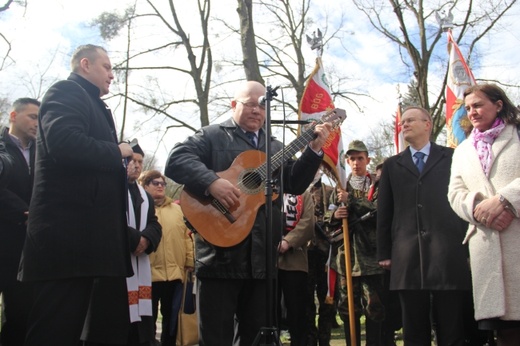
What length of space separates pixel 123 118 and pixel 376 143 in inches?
480

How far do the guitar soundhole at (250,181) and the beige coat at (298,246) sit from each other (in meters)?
2.10

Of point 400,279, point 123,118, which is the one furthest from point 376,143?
point 400,279

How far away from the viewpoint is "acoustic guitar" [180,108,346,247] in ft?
11.8

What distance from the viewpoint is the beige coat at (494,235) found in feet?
11.1

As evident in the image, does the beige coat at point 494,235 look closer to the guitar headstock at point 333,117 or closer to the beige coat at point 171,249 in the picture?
the guitar headstock at point 333,117

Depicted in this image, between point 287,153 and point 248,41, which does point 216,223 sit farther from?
point 248,41

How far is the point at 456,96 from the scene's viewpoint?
725 cm

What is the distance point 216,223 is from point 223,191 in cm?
26

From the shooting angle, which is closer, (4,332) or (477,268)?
(477,268)

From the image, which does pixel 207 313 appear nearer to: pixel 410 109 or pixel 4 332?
pixel 4 332

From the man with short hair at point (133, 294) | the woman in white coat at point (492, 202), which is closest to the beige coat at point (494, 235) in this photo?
the woman in white coat at point (492, 202)

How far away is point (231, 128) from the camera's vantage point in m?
3.99

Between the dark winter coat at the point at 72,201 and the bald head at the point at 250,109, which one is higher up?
the bald head at the point at 250,109

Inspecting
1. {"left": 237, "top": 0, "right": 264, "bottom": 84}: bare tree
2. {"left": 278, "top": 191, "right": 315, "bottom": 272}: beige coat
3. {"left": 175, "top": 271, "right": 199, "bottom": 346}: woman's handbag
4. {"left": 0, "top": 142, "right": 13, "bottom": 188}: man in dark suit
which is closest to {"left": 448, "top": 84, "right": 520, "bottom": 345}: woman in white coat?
{"left": 278, "top": 191, "right": 315, "bottom": 272}: beige coat
